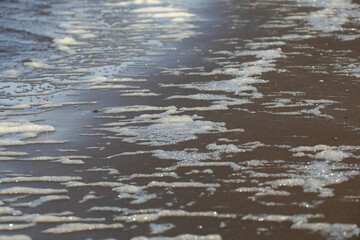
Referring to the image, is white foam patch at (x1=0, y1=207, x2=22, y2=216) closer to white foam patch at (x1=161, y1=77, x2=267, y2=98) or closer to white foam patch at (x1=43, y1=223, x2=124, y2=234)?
white foam patch at (x1=43, y1=223, x2=124, y2=234)

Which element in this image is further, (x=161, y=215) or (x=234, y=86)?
(x=234, y=86)

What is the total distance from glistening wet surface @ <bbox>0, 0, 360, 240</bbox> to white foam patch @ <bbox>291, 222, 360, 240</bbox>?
0.04ft

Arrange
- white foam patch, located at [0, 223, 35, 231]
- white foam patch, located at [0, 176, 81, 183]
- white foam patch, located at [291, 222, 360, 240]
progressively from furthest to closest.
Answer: white foam patch, located at [0, 176, 81, 183], white foam patch, located at [0, 223, 35, 231], white foam patch, located at [291, 222, 360, 240]

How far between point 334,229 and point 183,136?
209cm

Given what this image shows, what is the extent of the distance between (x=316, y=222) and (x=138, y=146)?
77.3 inches

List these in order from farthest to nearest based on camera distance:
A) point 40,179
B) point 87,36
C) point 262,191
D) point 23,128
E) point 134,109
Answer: point 87,36 → point 134,109 → point 23,128 → point 40,179 → point 262,191

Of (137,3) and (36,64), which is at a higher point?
(36,64)

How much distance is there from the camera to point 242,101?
6.59 metres

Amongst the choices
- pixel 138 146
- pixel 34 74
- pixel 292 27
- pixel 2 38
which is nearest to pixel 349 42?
pixel 292 27

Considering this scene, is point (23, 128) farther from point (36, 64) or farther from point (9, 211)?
point (36, 64)

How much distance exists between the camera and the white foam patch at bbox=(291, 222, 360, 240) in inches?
143

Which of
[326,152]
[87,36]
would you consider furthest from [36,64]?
[326,152]

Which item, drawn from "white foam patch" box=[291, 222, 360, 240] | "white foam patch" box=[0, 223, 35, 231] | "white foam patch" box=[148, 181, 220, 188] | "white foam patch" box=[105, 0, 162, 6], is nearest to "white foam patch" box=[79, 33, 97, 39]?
"white foam patch" box=[105, 0, 162, 6]

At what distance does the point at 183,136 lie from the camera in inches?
218
